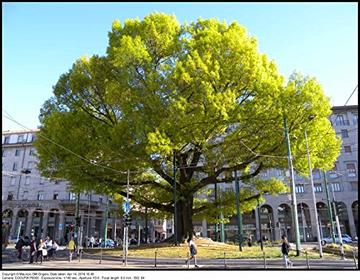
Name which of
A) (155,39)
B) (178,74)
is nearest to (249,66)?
(178,74)

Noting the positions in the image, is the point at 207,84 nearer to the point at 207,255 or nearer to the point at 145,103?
the point at 145,103

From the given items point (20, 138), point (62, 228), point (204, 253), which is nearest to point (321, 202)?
point (204, 253)

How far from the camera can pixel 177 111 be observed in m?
21.1

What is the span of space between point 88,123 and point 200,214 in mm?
13068

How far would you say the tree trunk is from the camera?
1025 inches

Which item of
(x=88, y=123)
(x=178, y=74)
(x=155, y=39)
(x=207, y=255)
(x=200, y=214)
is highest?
(x=155, y=39)

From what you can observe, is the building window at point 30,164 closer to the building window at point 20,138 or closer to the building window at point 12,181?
the building window at point 12,181

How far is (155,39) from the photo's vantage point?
23406mm

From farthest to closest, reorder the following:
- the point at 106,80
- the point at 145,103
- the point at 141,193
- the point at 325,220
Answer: the point at 325,220 → the point at 141,193 → the point at 106,80 → the point at 145,103

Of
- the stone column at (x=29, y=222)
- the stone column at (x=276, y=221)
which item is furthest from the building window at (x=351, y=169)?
the stone column at (x=29, y=222)

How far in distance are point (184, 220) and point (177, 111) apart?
9827mm

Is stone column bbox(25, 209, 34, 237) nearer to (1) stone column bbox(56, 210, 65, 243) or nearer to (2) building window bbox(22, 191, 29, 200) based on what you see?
(2) building window bbox(22, 191, 29, 200)

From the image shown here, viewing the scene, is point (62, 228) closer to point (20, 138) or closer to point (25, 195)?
point (25, 195)

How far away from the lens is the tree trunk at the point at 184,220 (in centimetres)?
2603
